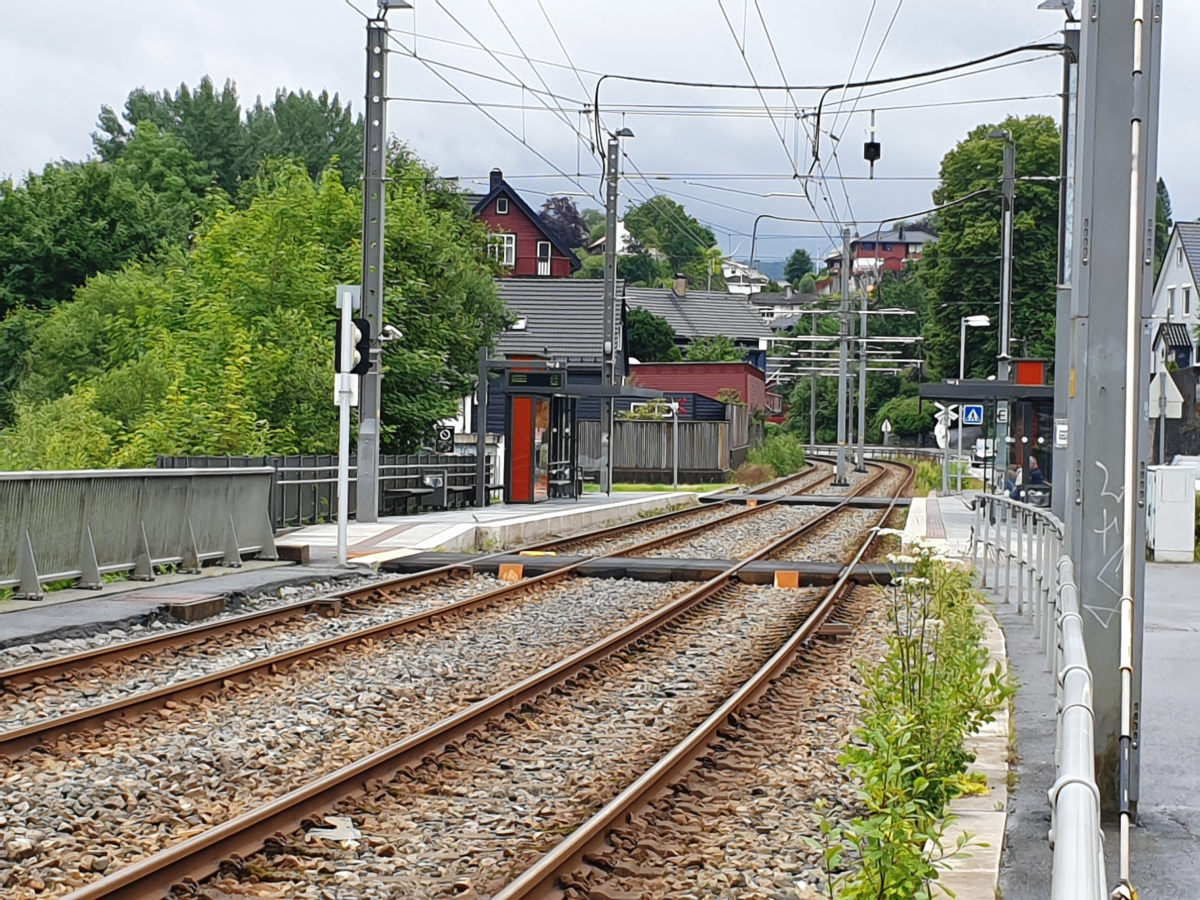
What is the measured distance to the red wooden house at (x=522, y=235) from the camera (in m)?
91.8

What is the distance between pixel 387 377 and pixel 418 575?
15946 mm

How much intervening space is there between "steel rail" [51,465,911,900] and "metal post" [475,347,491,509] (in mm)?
19666

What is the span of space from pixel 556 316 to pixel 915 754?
55068mm

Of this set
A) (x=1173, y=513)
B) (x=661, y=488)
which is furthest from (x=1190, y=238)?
(x=1173, y=513)

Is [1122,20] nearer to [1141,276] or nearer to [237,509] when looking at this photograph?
[1141,276]

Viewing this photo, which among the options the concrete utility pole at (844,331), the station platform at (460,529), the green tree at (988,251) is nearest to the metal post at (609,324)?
the station platform at (460,529)

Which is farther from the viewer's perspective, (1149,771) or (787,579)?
(787,579)

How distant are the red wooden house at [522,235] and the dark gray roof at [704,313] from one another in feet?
15.7

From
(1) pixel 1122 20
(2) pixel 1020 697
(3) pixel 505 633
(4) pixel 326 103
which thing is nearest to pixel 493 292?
(3) pixel 505 633

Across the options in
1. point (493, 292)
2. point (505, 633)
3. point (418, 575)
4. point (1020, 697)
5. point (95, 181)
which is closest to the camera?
point (1020, 697)

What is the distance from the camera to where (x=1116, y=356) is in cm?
696

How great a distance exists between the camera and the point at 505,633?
1399 cm

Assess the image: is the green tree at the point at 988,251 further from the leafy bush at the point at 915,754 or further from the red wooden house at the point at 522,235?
the leafy bush at the point at 915,754

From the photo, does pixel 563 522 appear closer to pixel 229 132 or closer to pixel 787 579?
pixel 787 579
